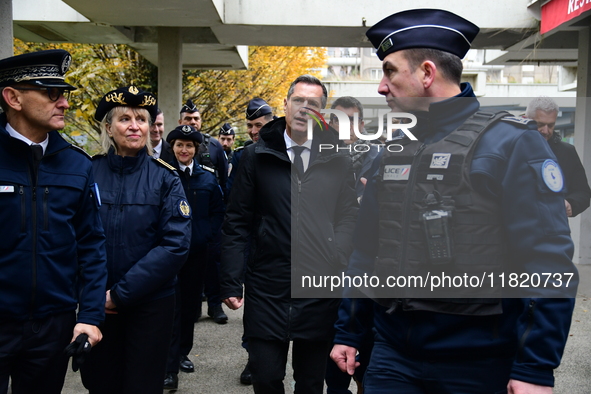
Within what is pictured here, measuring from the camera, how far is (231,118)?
17234 mm

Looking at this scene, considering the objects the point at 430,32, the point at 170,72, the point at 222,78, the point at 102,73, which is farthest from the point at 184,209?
the point at 222,78

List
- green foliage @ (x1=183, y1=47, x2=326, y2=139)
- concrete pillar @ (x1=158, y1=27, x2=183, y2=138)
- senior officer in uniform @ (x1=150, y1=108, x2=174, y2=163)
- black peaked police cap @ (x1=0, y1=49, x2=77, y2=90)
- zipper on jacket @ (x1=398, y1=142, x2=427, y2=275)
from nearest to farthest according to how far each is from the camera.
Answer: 1. zipper on jacket @ (x1=398, y1=142, x2=427, y2=275)
2. black peaked police cap @ (x1=0, y1=49, x2=77, y2=90)
3. senior officer in uniform @ (x1=150, y1=108, x2=174, y2=163)
4. concrete pillar @ (x1=158, y1=27, x2=183, y2=138)
5. green foliage @ (x1=183, y1=47, x2=326, y2=139)

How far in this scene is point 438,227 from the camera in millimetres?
2191

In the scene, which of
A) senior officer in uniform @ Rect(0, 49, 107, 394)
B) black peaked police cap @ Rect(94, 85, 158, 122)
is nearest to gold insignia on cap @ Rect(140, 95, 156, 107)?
black peaked police cap @ Rect(94, 85, 158, 122)

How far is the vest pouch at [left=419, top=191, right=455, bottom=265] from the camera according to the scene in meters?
2.18

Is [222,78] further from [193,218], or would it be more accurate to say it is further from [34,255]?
[34,255]

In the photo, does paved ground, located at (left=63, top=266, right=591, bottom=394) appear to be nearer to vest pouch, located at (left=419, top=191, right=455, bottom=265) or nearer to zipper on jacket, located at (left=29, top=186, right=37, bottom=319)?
zipper on jacket, located at (left=29, top=186, right=37, bottom=319)

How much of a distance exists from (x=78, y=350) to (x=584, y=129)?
33.3 ft

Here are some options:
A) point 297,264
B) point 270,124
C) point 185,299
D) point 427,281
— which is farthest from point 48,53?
point 185,299

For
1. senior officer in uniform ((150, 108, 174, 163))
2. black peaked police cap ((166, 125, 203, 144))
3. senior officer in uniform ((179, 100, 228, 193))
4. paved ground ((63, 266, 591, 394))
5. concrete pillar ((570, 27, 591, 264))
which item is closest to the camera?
paved ground ((63, 266, 591, 394))

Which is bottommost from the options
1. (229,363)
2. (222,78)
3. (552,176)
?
(229,363)

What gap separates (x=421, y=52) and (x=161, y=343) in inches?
89.5

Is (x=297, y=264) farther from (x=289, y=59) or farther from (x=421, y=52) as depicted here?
(x=289, y=59)

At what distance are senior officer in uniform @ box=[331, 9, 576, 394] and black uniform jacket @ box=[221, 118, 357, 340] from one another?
1.05m
